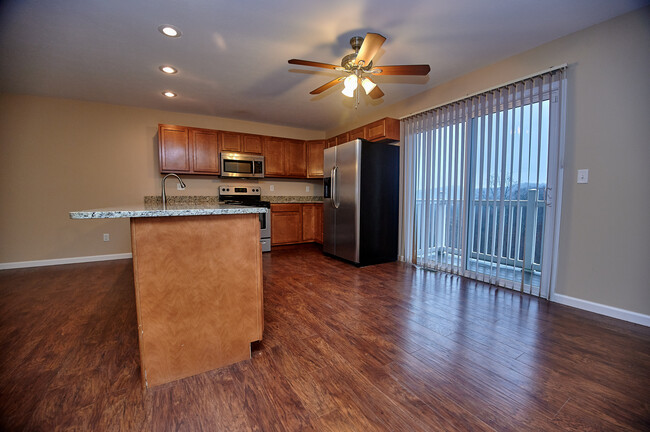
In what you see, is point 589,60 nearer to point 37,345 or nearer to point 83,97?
point 37,345

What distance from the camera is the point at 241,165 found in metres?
4.78

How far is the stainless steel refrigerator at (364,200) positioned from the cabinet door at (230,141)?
5.91 ft

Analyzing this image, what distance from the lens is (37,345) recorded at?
1689 millimetres

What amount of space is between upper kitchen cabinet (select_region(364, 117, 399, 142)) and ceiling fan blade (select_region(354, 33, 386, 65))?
67.6 inches

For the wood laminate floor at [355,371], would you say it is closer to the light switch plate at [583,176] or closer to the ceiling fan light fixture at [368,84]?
the light switch plate at [583,176]

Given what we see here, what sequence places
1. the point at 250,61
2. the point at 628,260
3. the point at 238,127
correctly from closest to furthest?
the point at 628,260 → the point at 250,61 → the point at 238,127

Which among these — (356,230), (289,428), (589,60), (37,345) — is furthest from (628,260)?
(37,345)

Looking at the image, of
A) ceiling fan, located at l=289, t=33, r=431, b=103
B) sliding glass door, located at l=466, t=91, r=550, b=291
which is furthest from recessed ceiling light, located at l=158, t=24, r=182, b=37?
sliding glass door, located at l=466, t=91, r=550, b=291

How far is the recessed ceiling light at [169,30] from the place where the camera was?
7.25ft

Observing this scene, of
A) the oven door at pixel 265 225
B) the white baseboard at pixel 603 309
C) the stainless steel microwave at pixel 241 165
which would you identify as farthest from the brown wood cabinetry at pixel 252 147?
the white baseboard at pixel 603 309

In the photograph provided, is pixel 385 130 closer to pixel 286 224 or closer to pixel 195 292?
pixel 286 224

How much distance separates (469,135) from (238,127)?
3.98 metres

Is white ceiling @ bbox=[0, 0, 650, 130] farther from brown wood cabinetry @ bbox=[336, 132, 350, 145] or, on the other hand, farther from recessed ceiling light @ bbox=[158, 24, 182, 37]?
brown wood cabinetry @ bbox=[336, 132, 350, 145]

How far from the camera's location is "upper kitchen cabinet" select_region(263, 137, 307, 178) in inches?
200
